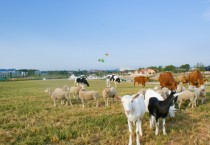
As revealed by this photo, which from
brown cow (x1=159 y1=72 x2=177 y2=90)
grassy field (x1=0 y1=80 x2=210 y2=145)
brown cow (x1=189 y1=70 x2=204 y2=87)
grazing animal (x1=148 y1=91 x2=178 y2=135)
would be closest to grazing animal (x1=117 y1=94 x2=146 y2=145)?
grassy field (x1=0 y1=80 x2=210 y2=145)

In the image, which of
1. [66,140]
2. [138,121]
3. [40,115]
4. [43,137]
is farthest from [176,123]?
[40,115]

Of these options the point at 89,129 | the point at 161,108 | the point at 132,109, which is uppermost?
the point at 132,109

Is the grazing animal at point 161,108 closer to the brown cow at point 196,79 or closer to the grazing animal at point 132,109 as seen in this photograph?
the grazing animal at point 132,109

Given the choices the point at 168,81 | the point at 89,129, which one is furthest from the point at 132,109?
the point at 168,81

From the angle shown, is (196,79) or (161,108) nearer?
(161,108)

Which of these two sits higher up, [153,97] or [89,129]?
[153,97]

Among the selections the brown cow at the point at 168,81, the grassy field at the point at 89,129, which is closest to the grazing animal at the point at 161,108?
the grassy field at the point at 89,129

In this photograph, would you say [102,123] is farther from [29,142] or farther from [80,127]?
[29,142]

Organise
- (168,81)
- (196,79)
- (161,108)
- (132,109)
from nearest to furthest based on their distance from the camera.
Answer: (132,109) → (161,108) → (168,81) → (196,79)

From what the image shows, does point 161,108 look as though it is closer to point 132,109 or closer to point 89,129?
point 132,109

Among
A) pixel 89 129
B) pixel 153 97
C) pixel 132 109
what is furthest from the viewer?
pixel 153 97

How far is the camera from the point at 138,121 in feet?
23.2

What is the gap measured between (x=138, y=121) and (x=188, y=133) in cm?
202

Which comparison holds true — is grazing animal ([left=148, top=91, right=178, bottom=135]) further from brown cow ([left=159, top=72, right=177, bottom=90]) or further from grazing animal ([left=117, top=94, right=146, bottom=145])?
brown cow ([left=159, top=72, right=177, bottom=90])
